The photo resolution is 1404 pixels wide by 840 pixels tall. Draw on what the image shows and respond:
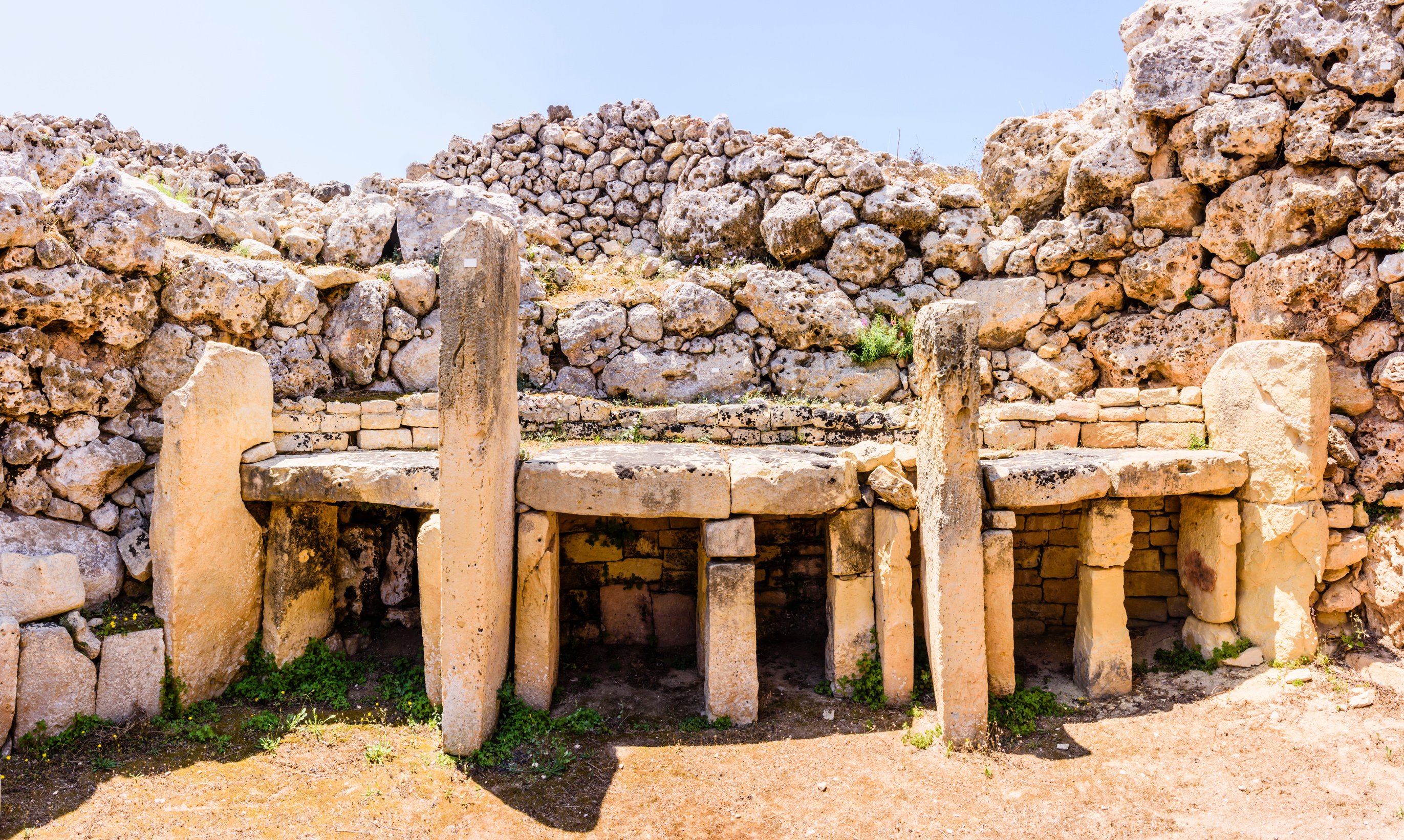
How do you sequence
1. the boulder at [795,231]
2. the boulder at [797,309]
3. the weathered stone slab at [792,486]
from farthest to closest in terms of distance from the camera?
the boulder at [795,231]
the boulder at [797,309]
the weathered stone slab at [792,486]

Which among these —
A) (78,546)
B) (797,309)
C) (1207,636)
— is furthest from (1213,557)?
(78,546)

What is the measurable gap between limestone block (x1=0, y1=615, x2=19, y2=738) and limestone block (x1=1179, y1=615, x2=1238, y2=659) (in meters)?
9.45

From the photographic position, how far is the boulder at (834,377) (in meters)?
9.07

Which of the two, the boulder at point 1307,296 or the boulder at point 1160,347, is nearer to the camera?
the boulder at point 1307,296

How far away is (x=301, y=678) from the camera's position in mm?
6031

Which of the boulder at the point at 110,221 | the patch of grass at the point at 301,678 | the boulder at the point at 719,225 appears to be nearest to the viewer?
the patch of grass at the point at 301,678

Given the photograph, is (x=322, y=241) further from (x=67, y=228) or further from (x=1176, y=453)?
(x=1176, y=453)

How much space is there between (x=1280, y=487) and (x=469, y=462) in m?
6.67

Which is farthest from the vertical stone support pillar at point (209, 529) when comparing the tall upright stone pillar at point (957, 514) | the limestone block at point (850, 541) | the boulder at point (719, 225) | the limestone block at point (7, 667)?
the boulder at point (719, 225)

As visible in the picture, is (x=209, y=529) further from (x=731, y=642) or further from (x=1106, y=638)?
(x=1106, y=638)

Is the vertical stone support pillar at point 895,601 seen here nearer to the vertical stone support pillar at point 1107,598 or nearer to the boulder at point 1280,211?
the vertical stone support pillar at point 1107,598

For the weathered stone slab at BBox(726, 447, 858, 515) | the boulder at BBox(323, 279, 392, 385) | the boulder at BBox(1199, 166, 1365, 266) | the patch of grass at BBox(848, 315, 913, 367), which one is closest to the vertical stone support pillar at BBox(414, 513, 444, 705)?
the weathered stone slab at BBox(726, 447, 858, 515)

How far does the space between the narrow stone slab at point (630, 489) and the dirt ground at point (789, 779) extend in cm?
172

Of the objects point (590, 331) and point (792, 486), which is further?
point (590, 331)
